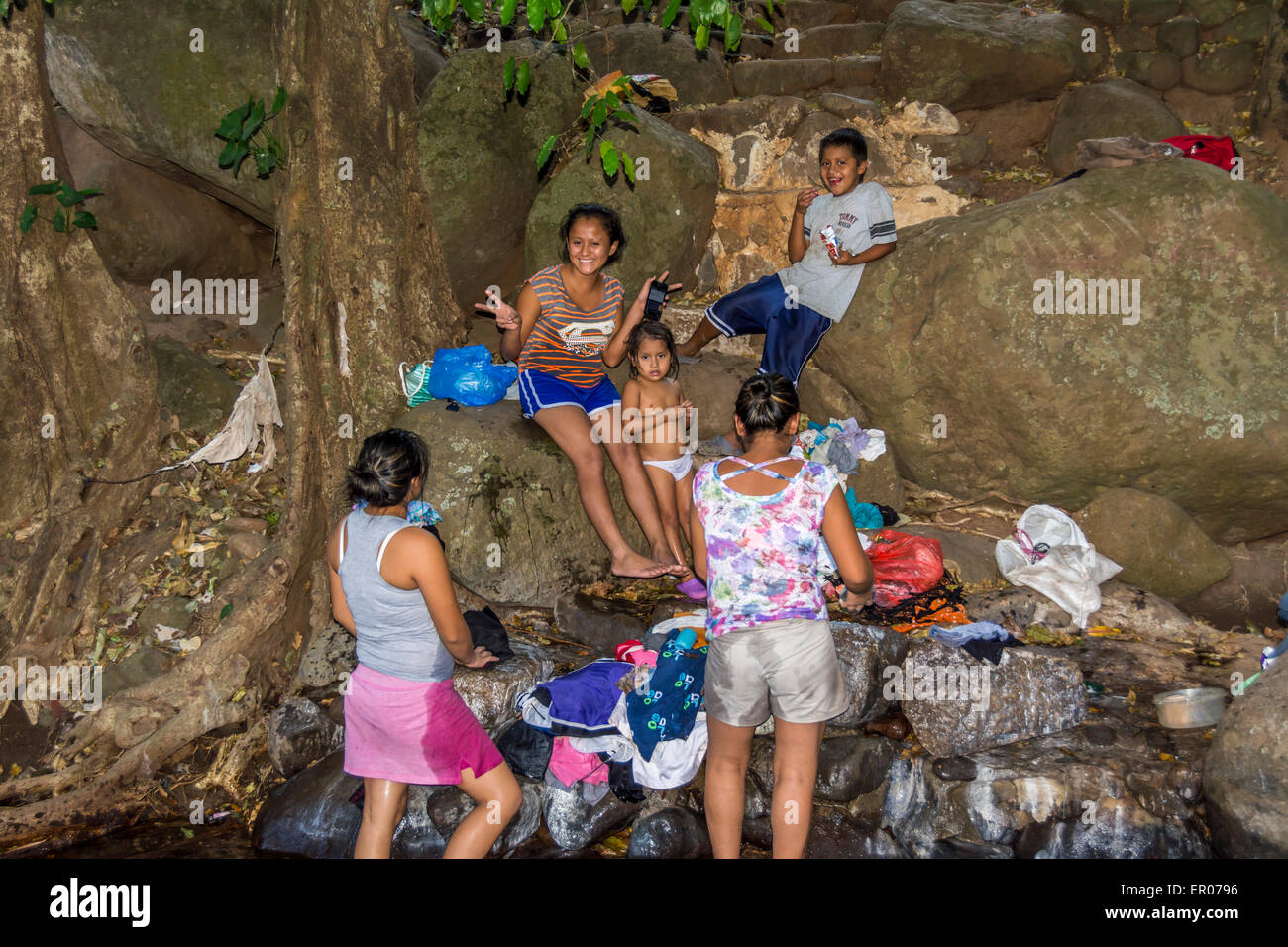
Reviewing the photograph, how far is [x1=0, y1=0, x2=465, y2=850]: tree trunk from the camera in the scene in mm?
5293

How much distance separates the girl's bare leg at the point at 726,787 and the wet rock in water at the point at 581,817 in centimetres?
97

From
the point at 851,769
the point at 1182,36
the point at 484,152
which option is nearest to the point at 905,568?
the point at 851,769

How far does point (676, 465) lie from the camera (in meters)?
5.72

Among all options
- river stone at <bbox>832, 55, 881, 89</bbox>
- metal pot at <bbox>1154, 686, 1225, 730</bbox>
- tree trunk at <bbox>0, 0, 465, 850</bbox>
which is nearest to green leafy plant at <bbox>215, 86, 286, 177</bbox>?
tree trunk at <bbox>0, 0, 465, 850</bbox>

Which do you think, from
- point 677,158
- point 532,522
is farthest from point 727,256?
point 532,522

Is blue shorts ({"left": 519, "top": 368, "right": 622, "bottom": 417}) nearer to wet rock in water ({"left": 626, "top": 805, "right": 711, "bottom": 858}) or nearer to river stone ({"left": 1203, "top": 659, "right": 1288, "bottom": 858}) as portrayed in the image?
wet rock in water ({"left": 626, "top": 805, "right": 711, "bottom": 858})

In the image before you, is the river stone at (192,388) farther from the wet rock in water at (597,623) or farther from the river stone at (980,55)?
the river stone at (980,55)

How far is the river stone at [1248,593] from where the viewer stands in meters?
5.83

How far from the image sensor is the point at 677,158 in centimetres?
757

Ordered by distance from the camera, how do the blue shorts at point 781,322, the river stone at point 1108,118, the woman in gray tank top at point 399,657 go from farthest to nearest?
the river stone at point 1108,118 < the blue shorts at point 781,322 < the woman in gray tank top at point 399,657

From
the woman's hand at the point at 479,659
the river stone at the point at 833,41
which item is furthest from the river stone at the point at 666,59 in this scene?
the woman's hand at the point at 479,659

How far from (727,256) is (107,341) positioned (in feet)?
15.0

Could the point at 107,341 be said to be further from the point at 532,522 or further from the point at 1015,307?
the point at 1015,307

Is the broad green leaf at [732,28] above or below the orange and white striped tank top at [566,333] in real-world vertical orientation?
above
